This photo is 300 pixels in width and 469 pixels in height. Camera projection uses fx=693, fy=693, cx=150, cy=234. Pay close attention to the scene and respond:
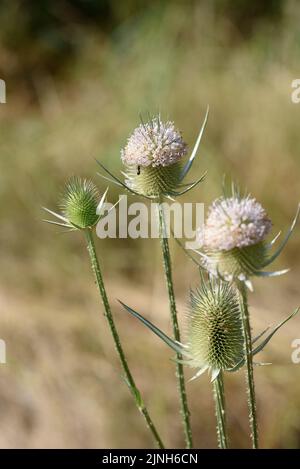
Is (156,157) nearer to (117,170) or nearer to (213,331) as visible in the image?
(213,331)

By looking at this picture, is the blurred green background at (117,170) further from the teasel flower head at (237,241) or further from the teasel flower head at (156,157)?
the teasel flower head at (237,241)

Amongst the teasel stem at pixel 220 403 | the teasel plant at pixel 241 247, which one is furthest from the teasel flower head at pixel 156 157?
the teasel stem at pixel 220 403

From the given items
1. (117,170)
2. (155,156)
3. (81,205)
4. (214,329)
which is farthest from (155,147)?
(117,170)

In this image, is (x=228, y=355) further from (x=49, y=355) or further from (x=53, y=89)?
(x=53, y=89)

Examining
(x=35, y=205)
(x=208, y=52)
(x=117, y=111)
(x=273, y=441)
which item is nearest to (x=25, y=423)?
(x=273, y=441)
